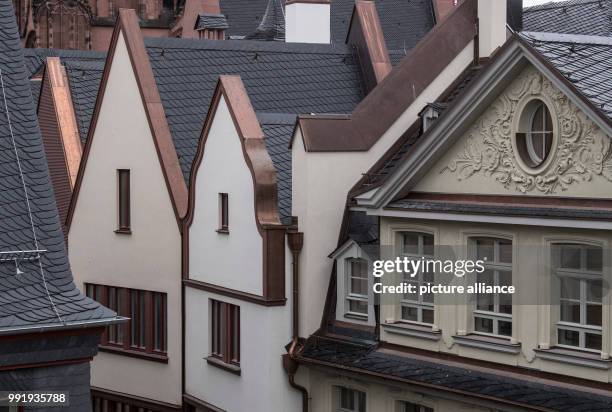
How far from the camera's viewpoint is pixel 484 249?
908 inches

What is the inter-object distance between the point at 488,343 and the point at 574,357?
202 cm

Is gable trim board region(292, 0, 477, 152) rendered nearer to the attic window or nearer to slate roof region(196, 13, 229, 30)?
the attic window

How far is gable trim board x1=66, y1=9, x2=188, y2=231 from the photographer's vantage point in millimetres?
31047

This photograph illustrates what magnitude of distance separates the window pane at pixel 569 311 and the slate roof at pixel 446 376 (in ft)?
3.49

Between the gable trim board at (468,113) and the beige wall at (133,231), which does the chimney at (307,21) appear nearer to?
the beige wall at (133,231)

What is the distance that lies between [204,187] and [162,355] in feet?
14.4

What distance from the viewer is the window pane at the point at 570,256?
837 inches

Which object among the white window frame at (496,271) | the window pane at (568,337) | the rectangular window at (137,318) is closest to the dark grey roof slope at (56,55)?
the rectangular window at (137,318)

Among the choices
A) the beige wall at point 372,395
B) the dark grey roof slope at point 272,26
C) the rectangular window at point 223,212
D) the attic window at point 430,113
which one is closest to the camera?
the beige wall at point 372,395

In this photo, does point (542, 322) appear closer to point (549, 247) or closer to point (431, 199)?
point (549, 247)

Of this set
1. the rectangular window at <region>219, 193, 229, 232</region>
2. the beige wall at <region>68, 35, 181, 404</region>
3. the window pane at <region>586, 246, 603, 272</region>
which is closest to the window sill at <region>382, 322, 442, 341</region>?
the window pane at <region>586, 246, 603, 272</region>

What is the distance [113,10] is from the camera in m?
87.0

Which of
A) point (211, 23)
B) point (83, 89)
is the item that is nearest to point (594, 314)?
point (83, 89)

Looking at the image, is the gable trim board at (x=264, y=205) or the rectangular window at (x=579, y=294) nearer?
the rectangular window at (x=579, y=294)
